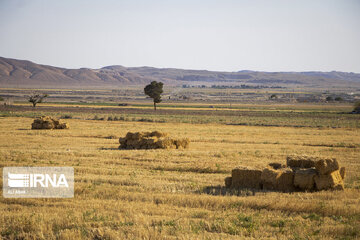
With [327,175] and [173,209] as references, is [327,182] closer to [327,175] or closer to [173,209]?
[327,175]

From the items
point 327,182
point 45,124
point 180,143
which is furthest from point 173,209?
point 45,124

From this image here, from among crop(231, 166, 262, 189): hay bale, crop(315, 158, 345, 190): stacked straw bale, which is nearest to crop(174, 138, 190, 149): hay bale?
crop(231, 166, 262, 189): hay bale

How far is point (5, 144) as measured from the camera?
27984 mm

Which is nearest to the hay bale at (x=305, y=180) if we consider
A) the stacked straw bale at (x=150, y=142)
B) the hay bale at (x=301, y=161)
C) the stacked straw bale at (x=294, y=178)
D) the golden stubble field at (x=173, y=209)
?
the stacked straw bale at (x=294, y=178)

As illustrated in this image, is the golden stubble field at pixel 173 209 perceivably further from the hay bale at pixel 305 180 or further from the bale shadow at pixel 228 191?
the hay bale at pixel 305 180

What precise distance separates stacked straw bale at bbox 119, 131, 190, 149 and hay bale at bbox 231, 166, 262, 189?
11.9 meters

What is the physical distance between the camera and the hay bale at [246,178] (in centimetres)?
1509

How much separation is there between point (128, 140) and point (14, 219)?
664 inches

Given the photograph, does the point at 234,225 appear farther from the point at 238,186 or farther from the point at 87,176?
the point at 87,176

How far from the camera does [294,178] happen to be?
14633 millimetres

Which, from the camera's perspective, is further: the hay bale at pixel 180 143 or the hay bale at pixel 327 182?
the hay bale at pixel 180 143

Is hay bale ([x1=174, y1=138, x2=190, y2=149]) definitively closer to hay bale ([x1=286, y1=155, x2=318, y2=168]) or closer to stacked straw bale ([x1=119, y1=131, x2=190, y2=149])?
stacked straw bale ([x1=119, y1=131, x2=190, y2=149])

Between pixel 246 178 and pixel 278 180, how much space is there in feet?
3.91

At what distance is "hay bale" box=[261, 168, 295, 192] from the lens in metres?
14.6
